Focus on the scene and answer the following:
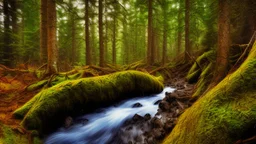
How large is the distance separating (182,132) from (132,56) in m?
32.4

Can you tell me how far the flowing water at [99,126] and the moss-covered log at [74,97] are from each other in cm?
36

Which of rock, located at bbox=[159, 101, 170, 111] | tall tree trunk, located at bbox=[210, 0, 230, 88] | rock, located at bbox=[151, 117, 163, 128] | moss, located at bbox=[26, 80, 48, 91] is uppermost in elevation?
tall tree trunk, located at bbox=[210, 0, 230, 88]

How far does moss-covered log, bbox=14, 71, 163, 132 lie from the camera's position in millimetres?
5598

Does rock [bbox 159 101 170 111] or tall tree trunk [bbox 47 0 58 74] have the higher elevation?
tall tree trunk [bbox 47 0 58 74]

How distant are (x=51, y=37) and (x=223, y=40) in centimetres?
699

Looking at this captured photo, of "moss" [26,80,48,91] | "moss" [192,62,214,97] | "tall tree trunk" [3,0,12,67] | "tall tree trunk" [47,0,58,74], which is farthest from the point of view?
"tall tree trunk" [3,0,12,67]

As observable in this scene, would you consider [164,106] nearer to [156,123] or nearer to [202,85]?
[156,123]

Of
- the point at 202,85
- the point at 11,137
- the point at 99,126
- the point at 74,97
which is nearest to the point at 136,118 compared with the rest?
the point at 99,126

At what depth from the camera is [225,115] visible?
327 cm

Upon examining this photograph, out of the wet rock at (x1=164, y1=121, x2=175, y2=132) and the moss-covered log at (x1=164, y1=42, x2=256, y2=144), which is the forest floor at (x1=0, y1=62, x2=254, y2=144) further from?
the moss-covered log at (x1=164, y1=42, x2=256, y2=144)

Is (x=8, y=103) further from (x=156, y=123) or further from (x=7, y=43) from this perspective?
(x=7, y=43)

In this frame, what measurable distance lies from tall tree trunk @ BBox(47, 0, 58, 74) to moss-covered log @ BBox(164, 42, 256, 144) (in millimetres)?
6697

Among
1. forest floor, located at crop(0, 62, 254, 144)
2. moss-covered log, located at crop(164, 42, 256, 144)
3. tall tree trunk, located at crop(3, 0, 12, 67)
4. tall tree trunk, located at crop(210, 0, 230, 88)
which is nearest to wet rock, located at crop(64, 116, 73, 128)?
forest floor, located at crop(0, 62, 254, 144)

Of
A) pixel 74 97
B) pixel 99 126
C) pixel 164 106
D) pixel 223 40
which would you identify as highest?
pixel 223 40
